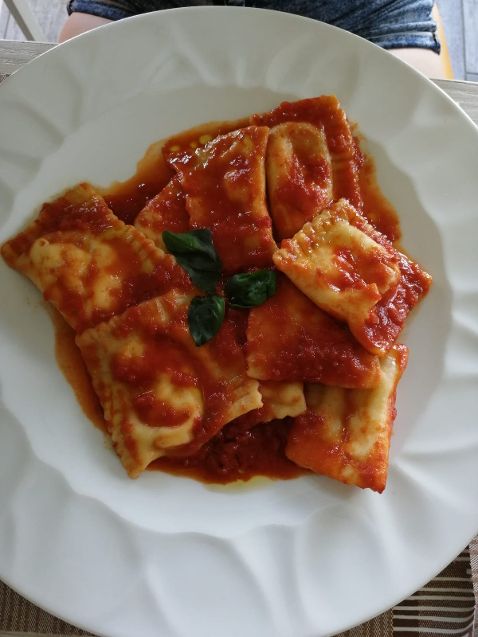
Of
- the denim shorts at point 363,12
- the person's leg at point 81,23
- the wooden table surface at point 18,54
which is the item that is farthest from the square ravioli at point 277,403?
the person's leg at point 81,23

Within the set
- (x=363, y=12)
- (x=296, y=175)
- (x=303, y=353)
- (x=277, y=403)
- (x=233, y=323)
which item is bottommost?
(x=277, y=403)

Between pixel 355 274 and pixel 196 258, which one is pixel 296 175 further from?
pixel 196 258

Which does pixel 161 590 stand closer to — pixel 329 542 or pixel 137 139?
pixel 329 542

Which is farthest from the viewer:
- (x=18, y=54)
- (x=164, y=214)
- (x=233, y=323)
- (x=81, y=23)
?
(x=81, y=23)

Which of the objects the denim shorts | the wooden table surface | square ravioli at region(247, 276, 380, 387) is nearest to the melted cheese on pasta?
square ravioli at region(247, 276, 380, 387)

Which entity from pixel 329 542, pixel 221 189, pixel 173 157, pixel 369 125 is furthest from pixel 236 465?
pixel 369 125

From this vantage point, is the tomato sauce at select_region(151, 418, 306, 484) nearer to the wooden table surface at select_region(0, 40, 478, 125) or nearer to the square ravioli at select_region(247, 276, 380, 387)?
the square ravioli at select_region(247, 276, 380, 387)

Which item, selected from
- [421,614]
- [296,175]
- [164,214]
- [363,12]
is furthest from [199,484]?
[363,12]
